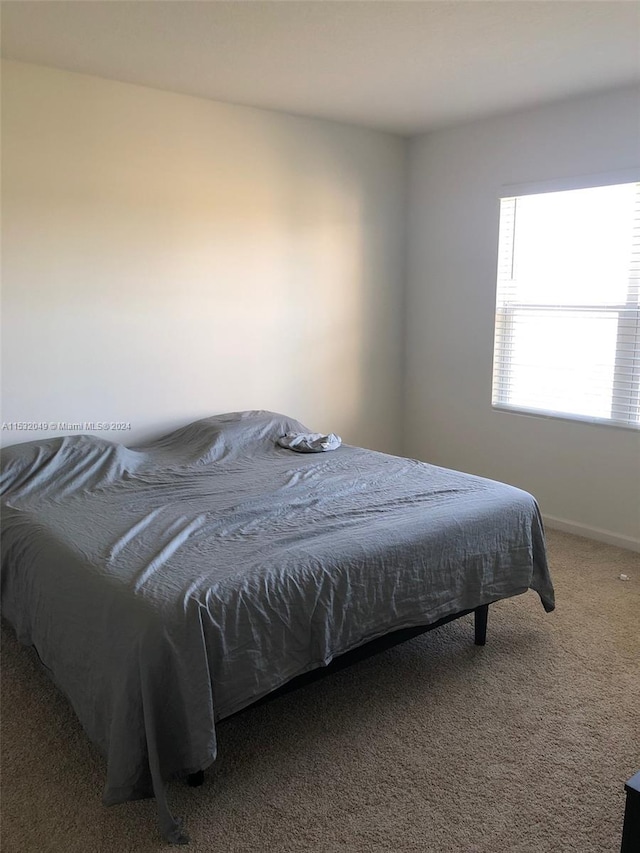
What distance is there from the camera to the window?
11.8 feet

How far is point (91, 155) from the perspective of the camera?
10.7ft

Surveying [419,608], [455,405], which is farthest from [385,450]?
[419,608]

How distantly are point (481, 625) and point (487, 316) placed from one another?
7.29 feet

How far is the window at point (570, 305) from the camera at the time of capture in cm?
358

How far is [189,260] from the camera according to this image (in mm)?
3672

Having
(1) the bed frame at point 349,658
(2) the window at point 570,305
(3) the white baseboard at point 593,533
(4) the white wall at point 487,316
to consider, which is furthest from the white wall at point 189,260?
(1) the bed frame at point 349,658

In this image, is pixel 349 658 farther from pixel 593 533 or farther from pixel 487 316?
pixel 487 316

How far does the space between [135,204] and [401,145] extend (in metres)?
2.04

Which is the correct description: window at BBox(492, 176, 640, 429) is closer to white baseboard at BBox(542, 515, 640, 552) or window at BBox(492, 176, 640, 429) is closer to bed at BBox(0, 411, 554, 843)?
white baseboard at BBox(542, 515, 640, 552)

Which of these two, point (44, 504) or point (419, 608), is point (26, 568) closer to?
point (44, 504)

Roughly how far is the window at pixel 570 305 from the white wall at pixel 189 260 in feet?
2.93

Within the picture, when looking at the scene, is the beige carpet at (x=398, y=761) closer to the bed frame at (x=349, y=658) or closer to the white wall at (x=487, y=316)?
the bed frame at (x=349, y=658)

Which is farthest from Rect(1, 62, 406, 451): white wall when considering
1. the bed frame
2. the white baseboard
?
the bed frame

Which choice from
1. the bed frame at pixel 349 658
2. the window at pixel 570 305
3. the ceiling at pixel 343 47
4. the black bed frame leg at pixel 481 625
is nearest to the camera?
the bed frame at pixel 349 658
